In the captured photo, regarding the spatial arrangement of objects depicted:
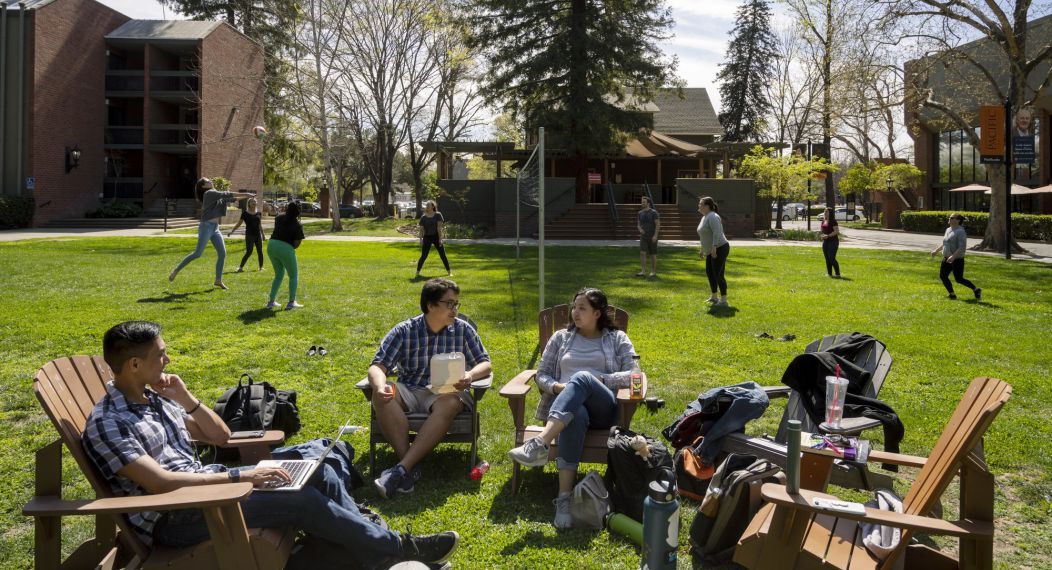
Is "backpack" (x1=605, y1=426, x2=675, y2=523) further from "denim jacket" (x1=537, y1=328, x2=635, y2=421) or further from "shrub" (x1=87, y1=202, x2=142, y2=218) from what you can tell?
"shrub" (x1=87, y1=202, x2=142, y2=218)

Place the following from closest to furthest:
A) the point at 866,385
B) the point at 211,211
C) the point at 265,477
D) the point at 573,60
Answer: the point at 265,477 → the point at 866,385 → the point at 211,211 → the point at 573,60

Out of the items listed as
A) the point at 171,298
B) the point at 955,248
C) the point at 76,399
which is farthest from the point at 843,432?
the point at 955,248

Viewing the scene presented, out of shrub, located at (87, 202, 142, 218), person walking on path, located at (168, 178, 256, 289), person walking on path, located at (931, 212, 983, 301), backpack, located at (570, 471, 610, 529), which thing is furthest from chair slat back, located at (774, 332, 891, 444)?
shrub, located at (87, 202, 142, 218)

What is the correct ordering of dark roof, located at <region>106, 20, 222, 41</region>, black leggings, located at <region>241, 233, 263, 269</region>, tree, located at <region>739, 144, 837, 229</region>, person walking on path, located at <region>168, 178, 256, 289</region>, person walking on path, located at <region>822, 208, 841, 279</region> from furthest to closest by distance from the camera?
1. tree, located at <region>739, 144, 837, 229</region>
2. dark roof, located at <region>106, 20, 222, 41</region>
3. person walking on path, located at <region>822, 208, 841, 279</region>
4. black leggings, located at <region>241, 233, 263, 269</region>
5. person walking on path, located at <region>168, 178, 256, 289</region>

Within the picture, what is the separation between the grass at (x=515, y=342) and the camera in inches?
168

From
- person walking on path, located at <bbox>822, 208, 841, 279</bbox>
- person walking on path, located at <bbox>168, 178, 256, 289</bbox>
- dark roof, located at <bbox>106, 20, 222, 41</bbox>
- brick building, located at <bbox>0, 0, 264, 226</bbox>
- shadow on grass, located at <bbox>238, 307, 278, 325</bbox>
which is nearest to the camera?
shadow on grass, located at <bbox>238, 307, 278, 325</bbox>

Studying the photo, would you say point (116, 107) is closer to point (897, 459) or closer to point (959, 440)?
point (897, 459)

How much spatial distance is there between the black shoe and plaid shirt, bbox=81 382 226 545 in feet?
3.17

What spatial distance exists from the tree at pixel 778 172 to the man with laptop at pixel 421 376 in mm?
34627

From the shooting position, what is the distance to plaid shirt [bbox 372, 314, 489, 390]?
16.8ft

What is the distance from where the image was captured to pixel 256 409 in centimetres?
525

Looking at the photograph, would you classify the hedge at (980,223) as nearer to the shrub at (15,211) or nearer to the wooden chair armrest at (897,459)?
the wooden chair armrest at (897,459)

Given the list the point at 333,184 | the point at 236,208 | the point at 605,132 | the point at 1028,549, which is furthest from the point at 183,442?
the point at 236,208

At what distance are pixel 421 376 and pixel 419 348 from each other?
7.7 inches
